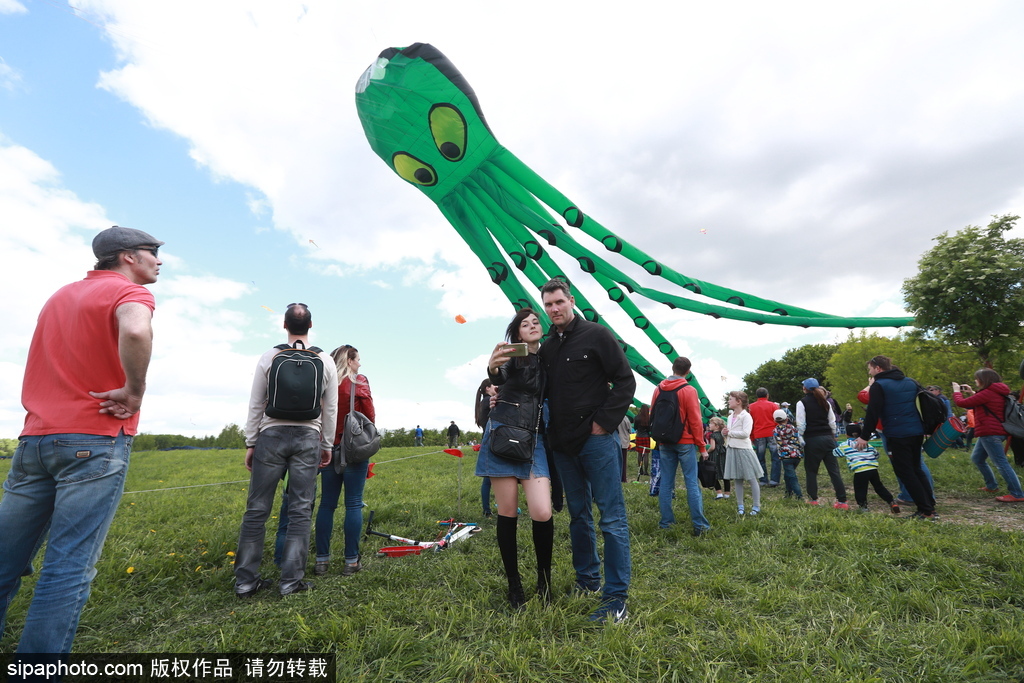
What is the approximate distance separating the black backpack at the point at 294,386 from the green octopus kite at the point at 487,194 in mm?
2904

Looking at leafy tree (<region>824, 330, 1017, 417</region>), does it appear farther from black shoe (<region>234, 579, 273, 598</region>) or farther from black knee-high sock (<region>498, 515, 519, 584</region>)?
black shoe (<region>234, 579, 273, 598</region>)

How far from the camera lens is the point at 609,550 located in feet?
8.46

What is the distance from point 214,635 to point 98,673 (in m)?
0.46

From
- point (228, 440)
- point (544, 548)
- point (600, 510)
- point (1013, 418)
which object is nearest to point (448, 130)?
point (600, 510)

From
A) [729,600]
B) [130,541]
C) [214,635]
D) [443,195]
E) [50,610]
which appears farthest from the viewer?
[443,195]

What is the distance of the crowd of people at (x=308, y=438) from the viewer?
179 cm

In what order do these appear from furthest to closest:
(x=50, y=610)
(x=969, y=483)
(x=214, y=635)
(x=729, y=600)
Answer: (x=969, y=483) → (x=729, y=600) → (x=214, y=635) → (x=50, y=610)

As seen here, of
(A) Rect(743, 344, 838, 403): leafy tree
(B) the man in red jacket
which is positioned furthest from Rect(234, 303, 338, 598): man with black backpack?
(A) Rect(743, 344, 838, 403): leafy tree

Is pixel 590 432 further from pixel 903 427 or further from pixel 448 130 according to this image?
pixel 903 427

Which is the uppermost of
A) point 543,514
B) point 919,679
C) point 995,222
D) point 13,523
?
point 995,222

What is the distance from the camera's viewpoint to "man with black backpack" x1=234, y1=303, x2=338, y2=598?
9.83ft

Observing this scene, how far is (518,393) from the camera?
2676 millimetres

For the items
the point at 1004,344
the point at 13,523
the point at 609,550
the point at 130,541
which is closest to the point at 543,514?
the point at 609,550

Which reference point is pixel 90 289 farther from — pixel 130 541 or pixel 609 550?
pixel 130 541
